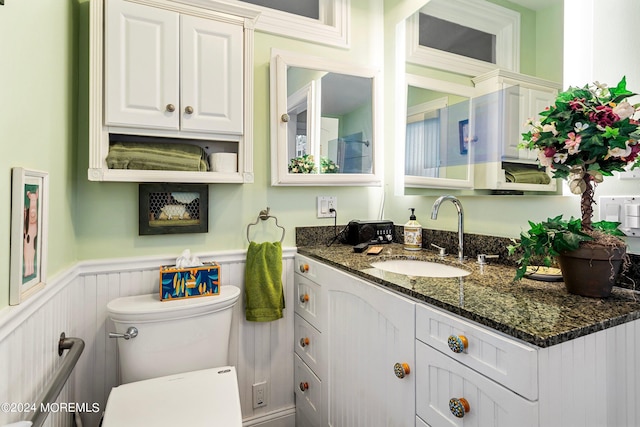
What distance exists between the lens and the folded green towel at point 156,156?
1.41 meters

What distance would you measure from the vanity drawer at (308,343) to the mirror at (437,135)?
0.92 metres

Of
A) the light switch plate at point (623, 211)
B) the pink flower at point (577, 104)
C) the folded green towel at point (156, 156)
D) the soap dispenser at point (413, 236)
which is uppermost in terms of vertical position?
the pink flower at point (577, 104)

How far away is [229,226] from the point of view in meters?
1.73

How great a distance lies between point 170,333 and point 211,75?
3.58 ft

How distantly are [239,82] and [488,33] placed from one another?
1.10 meters

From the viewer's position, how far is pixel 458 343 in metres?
0.82

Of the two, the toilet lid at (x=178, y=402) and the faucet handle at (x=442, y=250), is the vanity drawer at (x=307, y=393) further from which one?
the faucet handle at (x=442, y=250)

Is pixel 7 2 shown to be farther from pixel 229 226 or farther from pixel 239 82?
pixel 229 226

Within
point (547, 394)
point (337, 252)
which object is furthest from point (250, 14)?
point (547, 394)

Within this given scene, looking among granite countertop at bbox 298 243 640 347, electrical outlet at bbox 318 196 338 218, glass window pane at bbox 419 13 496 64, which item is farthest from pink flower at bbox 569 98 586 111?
electrical outlet at bbox 318 196 338 218

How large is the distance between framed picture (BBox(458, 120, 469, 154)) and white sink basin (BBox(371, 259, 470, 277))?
547mm

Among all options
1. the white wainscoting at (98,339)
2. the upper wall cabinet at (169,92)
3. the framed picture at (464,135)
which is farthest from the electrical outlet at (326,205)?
the framed picture at (464,135)

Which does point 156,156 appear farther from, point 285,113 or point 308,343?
point 308,343

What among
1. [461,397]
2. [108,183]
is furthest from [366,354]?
[108,183]
